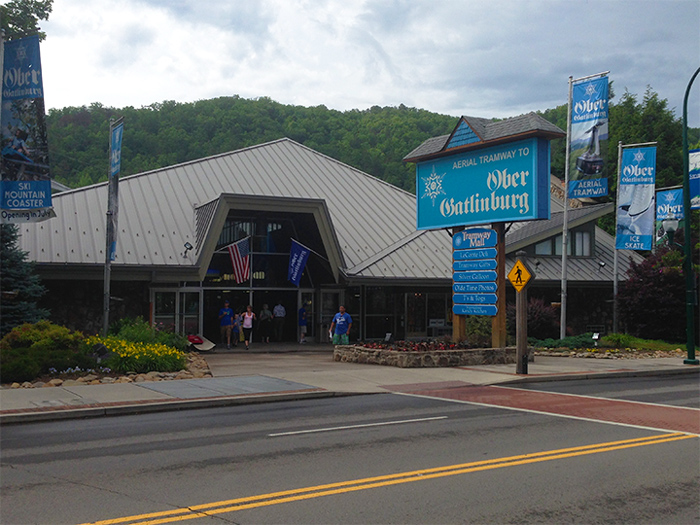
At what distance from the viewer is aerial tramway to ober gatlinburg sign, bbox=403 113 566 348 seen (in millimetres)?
20062

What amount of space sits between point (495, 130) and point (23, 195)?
13.5 m

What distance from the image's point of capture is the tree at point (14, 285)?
69.2 feet

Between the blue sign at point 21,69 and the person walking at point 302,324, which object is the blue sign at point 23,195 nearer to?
the blue sign at point 21,69

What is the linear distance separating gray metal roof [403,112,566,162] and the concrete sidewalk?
272 inches

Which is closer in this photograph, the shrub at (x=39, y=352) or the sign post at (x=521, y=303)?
the shrub at (x=39, y=352)

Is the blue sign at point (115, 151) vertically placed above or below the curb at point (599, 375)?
above

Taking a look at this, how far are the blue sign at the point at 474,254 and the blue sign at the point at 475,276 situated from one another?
0.48 meters

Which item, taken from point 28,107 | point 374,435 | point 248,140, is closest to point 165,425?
point 374,435

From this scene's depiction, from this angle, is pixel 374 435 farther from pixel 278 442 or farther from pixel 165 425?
pixel 165 425

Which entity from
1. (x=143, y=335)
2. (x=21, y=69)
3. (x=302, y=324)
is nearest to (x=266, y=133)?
(x=302, y=324)

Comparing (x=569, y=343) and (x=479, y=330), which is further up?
(x=479, y=330)

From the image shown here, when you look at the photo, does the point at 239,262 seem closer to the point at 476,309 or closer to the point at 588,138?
the point at 476,309

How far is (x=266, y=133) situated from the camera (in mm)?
67500

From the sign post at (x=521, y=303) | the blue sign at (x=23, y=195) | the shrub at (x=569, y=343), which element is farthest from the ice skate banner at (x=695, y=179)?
the blue sign at (x=23, y=195)
